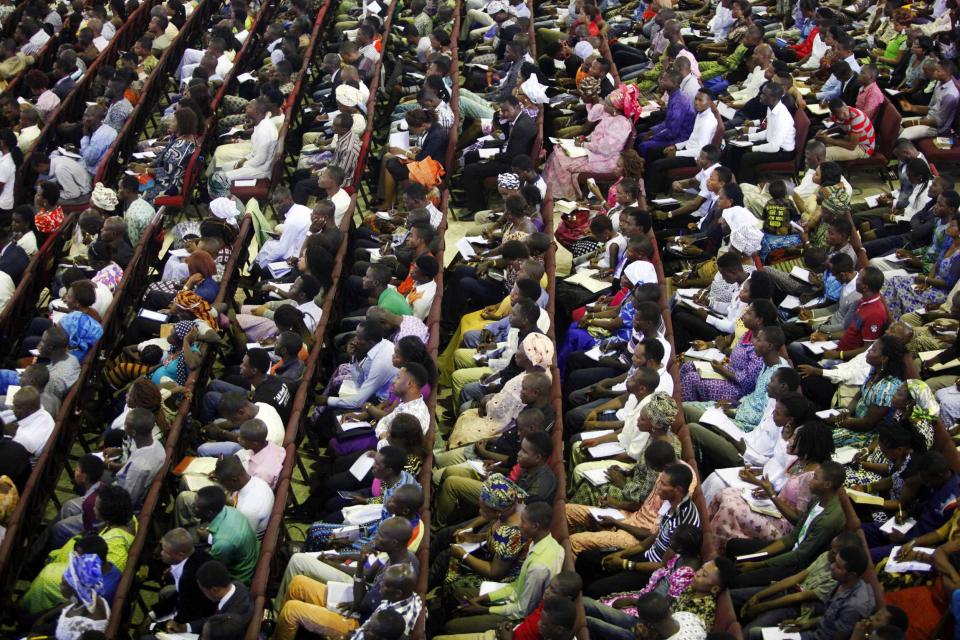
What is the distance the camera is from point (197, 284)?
8.97 meters

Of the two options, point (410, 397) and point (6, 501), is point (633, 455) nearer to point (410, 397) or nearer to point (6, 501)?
point (410, 397)

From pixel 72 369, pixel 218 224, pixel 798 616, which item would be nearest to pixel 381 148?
pixel 218 224

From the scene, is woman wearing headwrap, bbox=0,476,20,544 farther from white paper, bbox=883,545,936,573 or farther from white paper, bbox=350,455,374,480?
white paper, bbox=883,545,936,573

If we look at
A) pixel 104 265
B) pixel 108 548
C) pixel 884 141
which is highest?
pixel 108 548

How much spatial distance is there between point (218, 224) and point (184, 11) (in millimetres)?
6922

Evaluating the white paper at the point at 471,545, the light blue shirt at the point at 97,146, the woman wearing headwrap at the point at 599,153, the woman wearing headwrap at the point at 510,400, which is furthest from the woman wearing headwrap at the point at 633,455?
the light blue shirt at the point at 97,146

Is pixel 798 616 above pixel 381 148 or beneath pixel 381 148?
above

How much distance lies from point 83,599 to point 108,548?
0.38 meters

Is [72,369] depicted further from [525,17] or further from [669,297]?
[525,17]

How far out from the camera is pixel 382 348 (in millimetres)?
7855

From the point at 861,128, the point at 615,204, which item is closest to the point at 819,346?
the point at 615,204

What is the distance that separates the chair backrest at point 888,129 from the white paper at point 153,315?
699 cm

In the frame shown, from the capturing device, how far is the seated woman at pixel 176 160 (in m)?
11.1

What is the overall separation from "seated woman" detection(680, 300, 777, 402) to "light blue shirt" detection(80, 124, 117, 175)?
6.78 m
